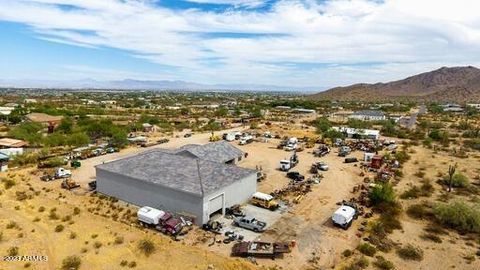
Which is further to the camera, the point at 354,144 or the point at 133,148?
the point at 354,144

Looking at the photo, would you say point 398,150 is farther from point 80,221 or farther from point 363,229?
point 80,221

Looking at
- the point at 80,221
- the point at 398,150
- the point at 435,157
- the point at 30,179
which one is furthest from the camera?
the point at 398,150

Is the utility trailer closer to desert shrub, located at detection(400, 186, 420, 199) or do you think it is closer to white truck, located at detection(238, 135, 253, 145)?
desert shrub, located at detection(400, 186, 420, 199)

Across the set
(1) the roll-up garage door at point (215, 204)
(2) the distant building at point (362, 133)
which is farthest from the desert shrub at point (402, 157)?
(1) the roll-up garage door at point (215, 204)

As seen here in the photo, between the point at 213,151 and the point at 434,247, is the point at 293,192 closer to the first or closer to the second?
the point at 213,151

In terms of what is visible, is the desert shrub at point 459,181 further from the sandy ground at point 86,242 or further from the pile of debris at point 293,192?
the sandy ground at point 86,242

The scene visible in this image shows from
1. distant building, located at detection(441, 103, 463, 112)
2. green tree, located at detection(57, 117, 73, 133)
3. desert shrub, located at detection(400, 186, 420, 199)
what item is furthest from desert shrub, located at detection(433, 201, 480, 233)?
distant building, located at detection(441, 103, 463, 112)

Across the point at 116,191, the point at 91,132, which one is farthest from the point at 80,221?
the point at 91,132

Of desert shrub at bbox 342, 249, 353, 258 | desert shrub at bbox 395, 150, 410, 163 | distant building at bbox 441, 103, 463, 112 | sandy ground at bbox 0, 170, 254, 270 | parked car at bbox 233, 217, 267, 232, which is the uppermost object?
distant building at bbox 441, 103, 463, 112
